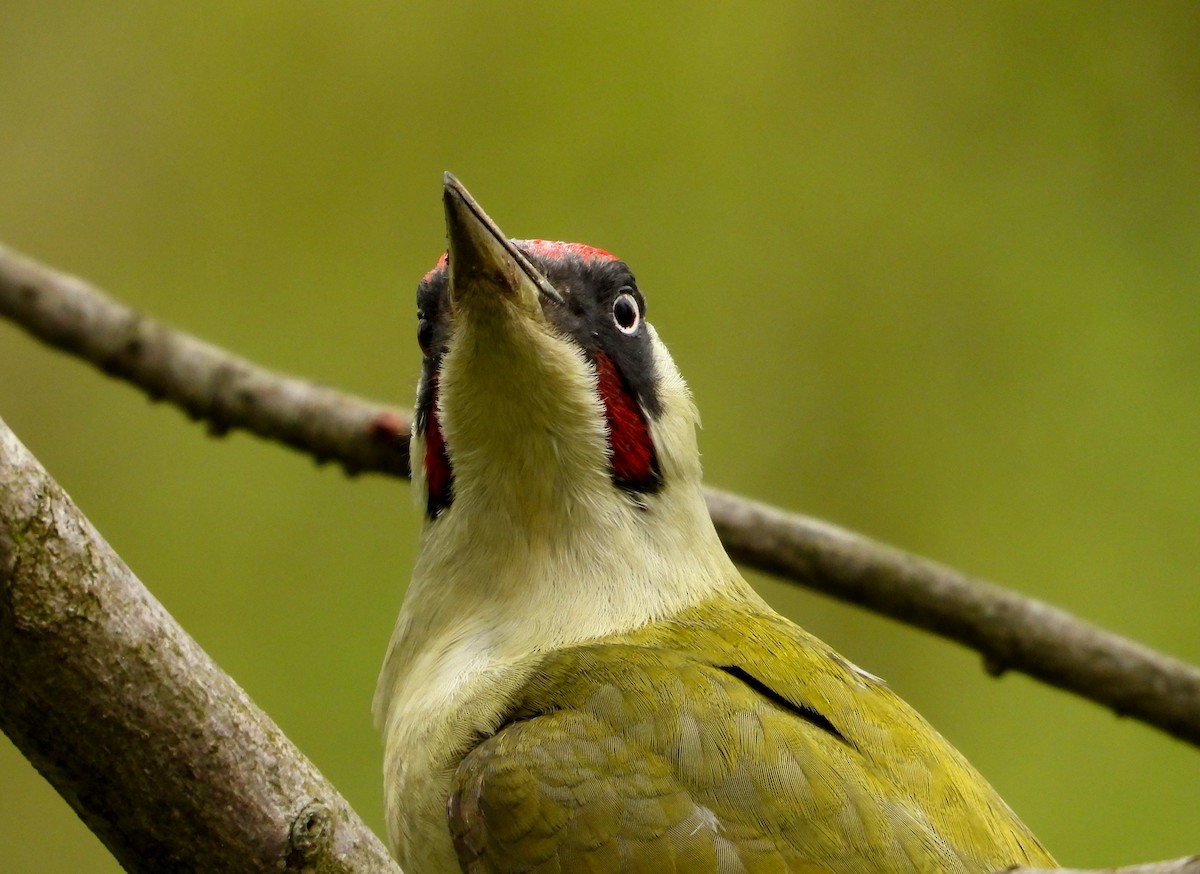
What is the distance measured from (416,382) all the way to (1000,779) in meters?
3.10

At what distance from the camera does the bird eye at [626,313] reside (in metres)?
2.54

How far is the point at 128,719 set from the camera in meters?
1.43

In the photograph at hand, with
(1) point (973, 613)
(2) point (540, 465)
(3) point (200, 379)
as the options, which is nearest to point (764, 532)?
(1) point (973, 613)

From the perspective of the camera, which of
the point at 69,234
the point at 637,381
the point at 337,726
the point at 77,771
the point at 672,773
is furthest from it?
the point at 69,234

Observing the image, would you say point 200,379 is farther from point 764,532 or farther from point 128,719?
point 128,719

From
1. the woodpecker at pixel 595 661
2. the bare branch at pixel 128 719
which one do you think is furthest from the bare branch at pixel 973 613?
the bare branch at pixel 128 719

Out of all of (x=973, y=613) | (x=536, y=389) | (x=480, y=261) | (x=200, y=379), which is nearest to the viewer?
(x=480, y=261)

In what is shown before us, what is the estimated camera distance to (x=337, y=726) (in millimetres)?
4934

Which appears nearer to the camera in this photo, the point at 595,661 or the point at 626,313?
the point at 595,661

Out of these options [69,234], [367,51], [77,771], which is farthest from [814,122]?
[77,771]

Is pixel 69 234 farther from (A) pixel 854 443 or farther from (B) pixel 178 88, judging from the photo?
(A) pixel 854 443

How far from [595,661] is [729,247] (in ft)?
12.2

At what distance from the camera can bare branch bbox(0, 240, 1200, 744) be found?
300cm

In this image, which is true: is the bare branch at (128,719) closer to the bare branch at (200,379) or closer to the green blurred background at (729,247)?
the bare branch at (200,379)
